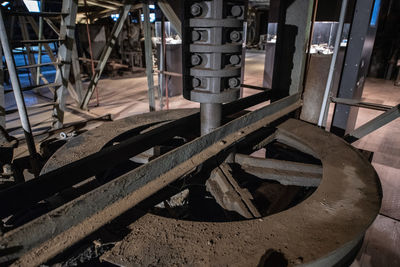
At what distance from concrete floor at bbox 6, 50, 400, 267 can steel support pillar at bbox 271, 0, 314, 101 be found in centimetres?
177

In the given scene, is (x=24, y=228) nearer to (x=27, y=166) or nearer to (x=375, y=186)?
(x=375, y=186)

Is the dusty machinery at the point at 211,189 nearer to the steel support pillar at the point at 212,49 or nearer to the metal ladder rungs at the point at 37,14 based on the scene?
the steel support pillar at the point at 212,49

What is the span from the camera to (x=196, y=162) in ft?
6.02

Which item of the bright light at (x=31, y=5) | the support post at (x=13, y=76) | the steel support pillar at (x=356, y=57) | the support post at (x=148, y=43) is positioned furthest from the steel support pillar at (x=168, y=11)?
the bright light at (x=31, y=5)

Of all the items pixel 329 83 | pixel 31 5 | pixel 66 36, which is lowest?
pixel 329 83

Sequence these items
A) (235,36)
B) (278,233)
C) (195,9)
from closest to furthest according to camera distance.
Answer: (278,233) → (195,9) → (235,36)

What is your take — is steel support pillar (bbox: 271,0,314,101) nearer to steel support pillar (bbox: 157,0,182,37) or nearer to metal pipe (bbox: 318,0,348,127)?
metal pipe (bbox: 318,0,348,127)

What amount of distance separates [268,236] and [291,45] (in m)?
2.27

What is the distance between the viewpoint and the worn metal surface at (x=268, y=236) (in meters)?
1.32

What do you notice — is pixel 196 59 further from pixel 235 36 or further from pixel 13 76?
pixel 13 76

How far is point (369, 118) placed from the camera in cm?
600

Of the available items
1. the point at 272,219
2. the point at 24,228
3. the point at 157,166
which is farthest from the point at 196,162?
the point at 24,228

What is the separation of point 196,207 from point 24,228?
2.50 metres

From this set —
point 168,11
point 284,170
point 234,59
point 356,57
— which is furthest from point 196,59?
point 168,11
